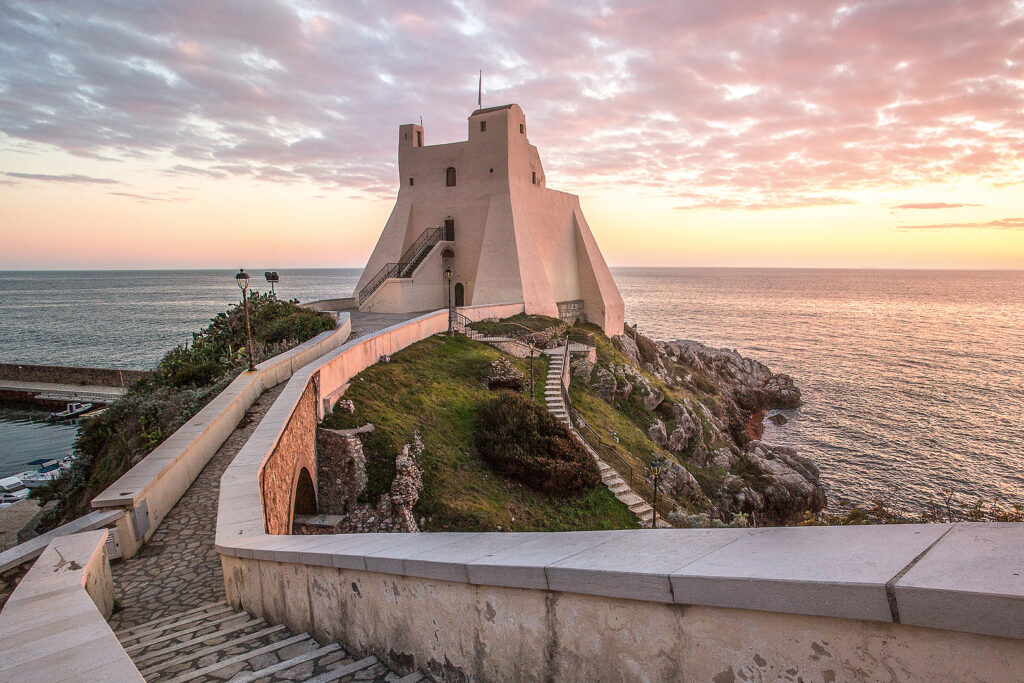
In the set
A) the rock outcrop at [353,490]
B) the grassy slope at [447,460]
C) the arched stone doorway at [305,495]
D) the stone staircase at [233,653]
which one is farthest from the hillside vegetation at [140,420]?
the stone staircase at [233,653]

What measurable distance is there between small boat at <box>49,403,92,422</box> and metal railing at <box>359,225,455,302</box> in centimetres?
1934

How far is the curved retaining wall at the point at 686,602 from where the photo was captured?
5.87 feet

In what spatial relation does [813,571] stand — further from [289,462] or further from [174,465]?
[289,462]

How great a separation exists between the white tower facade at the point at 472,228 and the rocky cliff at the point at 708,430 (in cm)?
608

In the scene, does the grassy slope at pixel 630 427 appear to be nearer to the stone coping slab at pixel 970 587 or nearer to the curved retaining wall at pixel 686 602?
the curved retaining wall at pixel 686 602

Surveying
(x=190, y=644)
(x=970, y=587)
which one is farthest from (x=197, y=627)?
(x=970, y=587)

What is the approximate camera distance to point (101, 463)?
1073 centimetres

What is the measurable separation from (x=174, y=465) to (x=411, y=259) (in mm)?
22360

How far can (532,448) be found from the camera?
14391 millimetres

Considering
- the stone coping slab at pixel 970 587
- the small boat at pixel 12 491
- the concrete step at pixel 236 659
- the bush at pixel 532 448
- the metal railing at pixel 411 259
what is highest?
the metal railing at pixel 411 259

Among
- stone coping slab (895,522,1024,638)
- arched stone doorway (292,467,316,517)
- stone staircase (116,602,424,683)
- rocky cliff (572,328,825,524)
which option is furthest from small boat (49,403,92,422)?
stone coping slab (895,522,1024,638)

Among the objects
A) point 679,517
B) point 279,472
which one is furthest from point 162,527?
point 679,517

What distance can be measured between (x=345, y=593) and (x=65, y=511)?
29.7ft

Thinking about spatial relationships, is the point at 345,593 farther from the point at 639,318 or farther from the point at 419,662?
the point at 639,318
